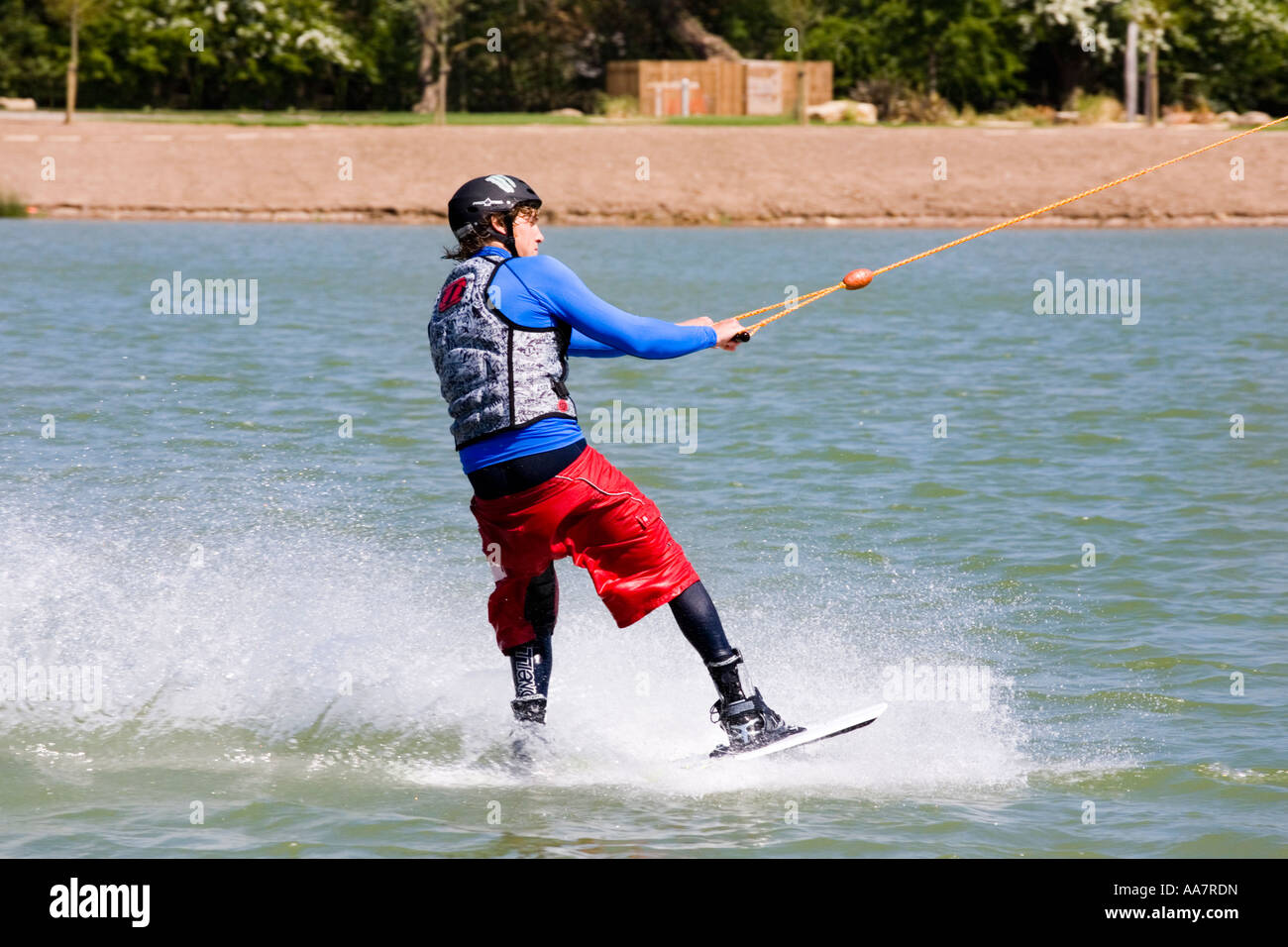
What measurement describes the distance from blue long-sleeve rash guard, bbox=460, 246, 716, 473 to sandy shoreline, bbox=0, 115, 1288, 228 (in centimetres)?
2836

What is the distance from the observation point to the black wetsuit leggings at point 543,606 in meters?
5.86

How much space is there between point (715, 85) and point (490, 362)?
4413 cm

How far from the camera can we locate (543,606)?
21.1 ft

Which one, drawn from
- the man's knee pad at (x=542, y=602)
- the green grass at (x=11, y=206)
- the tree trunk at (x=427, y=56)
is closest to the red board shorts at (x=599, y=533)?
the man's knee pad at (x=542, y=602)

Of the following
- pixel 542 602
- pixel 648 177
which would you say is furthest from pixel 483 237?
pixel 648 177

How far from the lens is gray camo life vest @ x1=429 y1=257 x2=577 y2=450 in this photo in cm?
580

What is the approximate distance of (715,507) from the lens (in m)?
11.1

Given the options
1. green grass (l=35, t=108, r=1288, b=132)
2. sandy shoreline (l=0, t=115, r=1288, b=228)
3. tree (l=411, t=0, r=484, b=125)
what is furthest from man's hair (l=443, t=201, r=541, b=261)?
tree (l=411, t=0, r=484, b=125)

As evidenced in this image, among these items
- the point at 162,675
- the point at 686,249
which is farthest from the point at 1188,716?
the point at 686,249

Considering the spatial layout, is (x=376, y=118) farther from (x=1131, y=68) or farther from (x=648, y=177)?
(x=1131, y=68)

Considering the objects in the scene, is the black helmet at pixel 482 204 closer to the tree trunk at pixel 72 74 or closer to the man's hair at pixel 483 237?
the man's hair at pixel 483 237

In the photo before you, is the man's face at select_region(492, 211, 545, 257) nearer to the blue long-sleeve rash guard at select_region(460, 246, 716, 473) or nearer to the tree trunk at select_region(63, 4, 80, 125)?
the blue long-sleeve rash guard at select_region(460, 246, 716, 473)

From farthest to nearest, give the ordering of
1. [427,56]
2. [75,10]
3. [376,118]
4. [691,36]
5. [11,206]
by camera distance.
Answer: [691,36] < [427,56] < [376,118] < [75,10] < [11,206]
